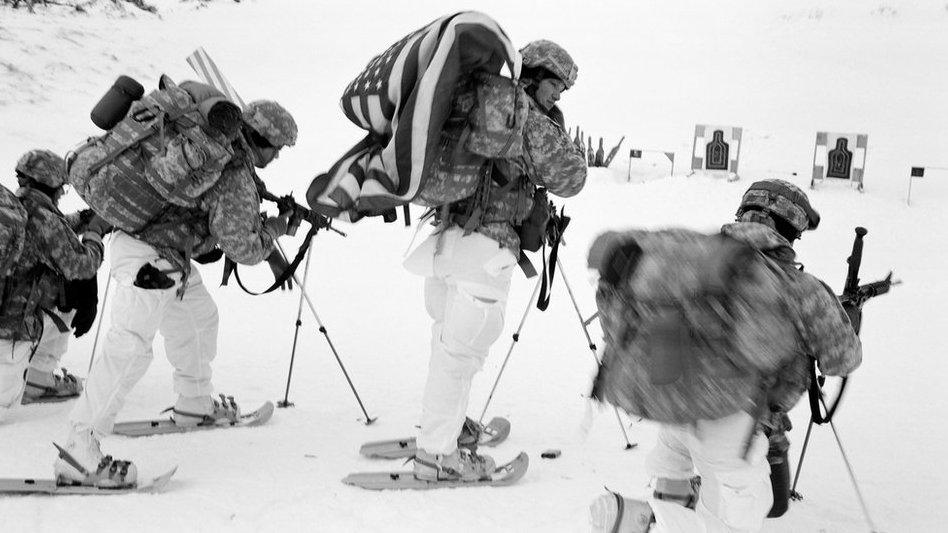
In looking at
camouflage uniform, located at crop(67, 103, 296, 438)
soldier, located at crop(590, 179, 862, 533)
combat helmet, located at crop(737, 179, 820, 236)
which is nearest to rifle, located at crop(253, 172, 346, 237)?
camouflage uniform, located at crop(67, 103, 296, 438)

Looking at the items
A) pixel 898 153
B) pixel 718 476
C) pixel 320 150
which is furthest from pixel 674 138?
pixel 718 476

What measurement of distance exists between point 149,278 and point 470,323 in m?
1.34

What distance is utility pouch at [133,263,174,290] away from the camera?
3.04m

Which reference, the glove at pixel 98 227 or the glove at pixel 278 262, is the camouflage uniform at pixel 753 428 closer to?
the glove at pixel 278 262

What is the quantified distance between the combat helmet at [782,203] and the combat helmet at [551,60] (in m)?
0.96

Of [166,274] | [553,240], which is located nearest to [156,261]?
[166,274]

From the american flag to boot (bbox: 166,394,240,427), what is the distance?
1.53 meters

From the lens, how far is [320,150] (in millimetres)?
12812

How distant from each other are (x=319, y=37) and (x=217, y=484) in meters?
17.9

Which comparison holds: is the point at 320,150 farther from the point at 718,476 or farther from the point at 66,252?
the point at 718,476

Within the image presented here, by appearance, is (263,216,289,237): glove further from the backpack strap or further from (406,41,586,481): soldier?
the backpack strap

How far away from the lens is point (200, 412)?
3.75 m

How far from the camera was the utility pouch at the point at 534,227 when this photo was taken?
3137 millimetres

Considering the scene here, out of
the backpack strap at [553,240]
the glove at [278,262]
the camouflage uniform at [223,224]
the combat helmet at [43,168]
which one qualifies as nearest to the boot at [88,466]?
the camouflage uniform at [223,224]
